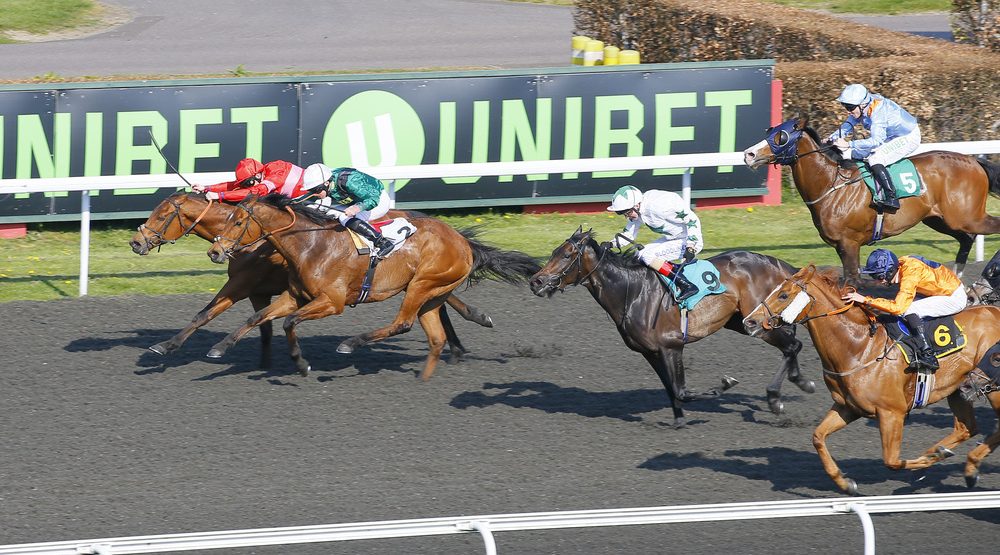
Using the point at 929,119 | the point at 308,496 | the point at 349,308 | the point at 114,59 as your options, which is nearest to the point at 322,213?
the point at 349,308

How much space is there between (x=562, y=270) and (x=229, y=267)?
2.25 meters

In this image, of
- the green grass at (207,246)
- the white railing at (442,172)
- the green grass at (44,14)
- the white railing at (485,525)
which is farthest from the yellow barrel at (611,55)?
the white railing at (485,525)

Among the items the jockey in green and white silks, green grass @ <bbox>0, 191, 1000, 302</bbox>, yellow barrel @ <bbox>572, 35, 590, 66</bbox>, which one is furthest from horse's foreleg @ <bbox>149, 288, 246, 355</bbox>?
yellow barrel @ <bbox>572, 35, 590, 66</bbox>

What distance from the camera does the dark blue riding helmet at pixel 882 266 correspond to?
6.02m

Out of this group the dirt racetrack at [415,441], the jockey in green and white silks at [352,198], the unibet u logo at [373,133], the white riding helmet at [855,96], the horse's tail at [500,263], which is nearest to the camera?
the dirt racetrack at [415,441]

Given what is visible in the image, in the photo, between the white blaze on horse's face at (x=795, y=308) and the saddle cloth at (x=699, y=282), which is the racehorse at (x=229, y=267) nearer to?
the saddle cloth at (x=699, y=282)

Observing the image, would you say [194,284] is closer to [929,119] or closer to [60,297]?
[60,297]

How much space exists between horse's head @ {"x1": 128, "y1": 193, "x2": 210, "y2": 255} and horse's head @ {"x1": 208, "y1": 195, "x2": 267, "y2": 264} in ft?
0.80

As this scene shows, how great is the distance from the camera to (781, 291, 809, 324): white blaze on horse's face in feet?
19.5

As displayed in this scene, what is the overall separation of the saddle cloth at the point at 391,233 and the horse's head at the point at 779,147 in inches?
104

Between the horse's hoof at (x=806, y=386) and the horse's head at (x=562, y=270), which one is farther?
the horse's hoof at (x=806, y=386)

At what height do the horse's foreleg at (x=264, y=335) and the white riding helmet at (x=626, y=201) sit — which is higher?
the white riding helmet at (x=626, y=201)

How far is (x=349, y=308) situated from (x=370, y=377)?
1.54 meters

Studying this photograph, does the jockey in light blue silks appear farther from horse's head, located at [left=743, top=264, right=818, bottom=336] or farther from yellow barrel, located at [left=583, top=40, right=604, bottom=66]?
yellow barrel, located at [left=583, top=40, right=604, bottom=66]
